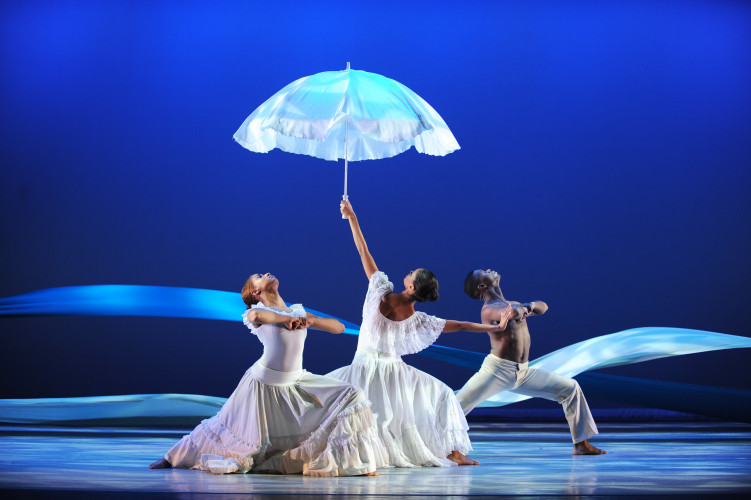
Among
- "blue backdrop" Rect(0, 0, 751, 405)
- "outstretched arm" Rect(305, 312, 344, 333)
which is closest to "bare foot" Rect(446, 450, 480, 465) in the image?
"outstretched arm" Rect(305, 312, 344, 333)

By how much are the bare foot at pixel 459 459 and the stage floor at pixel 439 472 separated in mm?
63

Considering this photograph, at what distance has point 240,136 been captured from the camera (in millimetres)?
4578

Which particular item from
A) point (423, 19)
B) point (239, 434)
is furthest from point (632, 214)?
point (239, 434)

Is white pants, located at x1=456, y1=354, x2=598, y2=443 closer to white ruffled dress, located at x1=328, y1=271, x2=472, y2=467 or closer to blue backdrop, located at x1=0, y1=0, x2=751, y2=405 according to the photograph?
white ruffled dress, located at x1=328, y1=271, x2=472, y2=467

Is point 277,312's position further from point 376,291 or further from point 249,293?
point 376,291

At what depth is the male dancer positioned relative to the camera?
4738 mm

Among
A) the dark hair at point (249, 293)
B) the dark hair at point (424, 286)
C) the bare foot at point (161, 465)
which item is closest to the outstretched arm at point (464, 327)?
the dark hair at point (424, 286)

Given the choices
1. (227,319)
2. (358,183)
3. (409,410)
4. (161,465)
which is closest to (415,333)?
(409,410)

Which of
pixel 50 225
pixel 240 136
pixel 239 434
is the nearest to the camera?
pixel 239 434

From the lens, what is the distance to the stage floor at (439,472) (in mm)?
3111

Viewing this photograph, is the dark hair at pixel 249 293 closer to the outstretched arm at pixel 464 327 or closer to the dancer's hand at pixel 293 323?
the dancer's hand at pixel 293 323

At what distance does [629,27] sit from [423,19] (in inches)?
69.7

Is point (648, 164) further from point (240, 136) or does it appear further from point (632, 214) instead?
point (240, 136)

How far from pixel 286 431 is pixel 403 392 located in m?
0.70
